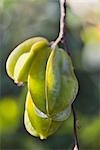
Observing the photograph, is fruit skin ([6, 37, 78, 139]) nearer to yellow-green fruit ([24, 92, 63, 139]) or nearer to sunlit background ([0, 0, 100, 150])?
yellow-green fruit ([24, 92, 63, 139])

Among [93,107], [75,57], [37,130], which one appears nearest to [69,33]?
[75,57]

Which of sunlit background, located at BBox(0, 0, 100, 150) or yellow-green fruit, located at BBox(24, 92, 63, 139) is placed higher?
yellow-green fruit, located at BBox(24, 92, 63, 139)

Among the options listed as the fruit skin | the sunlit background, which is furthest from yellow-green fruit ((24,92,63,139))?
the sunlit background

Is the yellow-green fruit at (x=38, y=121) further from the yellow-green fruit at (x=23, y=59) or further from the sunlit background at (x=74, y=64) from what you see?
the sunlit background at (x=74, y=64)

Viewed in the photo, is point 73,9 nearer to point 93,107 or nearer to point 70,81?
point 93,107

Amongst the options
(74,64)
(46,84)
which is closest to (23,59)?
(46,84)

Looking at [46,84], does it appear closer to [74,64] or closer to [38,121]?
[38,121]
